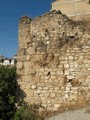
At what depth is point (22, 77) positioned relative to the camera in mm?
13867

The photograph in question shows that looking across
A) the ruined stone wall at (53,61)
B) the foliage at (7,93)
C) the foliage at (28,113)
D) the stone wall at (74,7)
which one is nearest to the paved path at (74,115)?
the ruined stone wall at (53,61)

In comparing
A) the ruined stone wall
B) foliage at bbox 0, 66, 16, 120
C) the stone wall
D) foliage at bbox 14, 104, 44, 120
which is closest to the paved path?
the ruined stone wall

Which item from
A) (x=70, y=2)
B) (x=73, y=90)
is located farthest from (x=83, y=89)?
(x=70, y=2)

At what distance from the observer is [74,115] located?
1227 cm

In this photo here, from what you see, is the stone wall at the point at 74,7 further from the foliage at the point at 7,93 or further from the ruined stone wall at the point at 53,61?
the foliage at the point at 7,93

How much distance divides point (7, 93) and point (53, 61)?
84.1 inches

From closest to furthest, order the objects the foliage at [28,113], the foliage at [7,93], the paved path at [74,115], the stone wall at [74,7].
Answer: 1. the paved path at [74,115]
2. the foliage at [28,113]
3. the foliage at [7,93]
4. the stone wall at [74,7]

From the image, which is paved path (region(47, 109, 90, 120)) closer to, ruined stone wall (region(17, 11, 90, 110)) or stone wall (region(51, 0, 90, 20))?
ruined stone wall (region(17, 11, 90, 110))

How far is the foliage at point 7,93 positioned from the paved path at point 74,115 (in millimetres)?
1785

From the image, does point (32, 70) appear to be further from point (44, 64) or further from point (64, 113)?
point (64, 113)

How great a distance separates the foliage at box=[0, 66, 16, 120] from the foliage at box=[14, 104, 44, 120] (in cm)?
44

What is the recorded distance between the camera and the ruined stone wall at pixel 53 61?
13281 millimetres

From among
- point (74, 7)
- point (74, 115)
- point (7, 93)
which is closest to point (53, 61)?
point (7, 93)

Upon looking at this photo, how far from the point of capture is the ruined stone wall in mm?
13281
